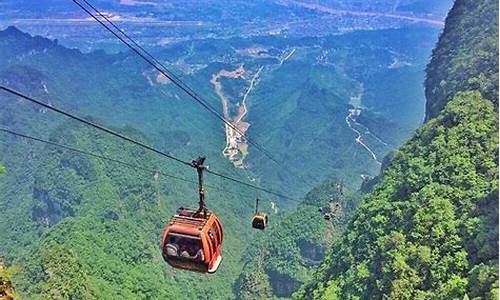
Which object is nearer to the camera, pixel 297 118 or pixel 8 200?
pixel 8 200

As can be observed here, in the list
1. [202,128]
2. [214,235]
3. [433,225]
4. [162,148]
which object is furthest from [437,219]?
[202,128]

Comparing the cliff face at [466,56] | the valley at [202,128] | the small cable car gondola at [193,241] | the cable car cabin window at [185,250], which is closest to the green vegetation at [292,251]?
the valley at [202,128]

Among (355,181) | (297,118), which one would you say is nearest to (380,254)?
(355,181)

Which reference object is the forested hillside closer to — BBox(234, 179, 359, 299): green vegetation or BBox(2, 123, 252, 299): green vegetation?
BBox(2, 123, 252, 299): green vegetation

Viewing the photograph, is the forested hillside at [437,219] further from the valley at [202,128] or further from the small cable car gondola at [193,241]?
the small cable car gondola at [193,241]

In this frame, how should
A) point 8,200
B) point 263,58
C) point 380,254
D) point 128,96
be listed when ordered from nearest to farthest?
point 380,254, point 8,200, point 128,96, point 263,58

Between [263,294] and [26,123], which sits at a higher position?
[26,123]

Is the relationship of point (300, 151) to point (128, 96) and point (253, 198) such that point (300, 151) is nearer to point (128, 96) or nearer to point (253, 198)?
point (253, 198)

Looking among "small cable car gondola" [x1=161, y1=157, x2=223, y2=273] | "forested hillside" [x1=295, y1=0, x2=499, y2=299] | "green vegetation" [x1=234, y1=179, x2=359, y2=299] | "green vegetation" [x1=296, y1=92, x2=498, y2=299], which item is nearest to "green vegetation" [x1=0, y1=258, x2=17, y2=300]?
"small cable car gondola" [x1=161, y1=157, x2=223, y2=273]
